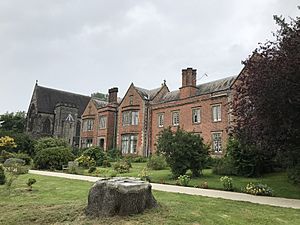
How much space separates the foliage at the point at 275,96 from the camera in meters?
11.2

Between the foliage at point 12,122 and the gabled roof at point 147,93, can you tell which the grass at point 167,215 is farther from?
the foliage at point 12,122

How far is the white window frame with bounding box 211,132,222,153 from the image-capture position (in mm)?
29656

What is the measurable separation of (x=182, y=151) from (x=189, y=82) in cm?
1733

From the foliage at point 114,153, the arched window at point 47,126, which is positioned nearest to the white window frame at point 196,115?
the foliage at point 114,153

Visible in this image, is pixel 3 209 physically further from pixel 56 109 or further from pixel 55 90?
pixel 55 90

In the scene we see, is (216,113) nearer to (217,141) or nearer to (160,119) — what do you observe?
(217,141)

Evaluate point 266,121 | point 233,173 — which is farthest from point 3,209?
point 233,173

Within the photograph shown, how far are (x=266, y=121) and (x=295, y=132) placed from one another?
1.19 m

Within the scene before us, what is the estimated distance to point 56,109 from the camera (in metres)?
58.2

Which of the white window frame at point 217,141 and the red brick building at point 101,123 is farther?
the red brick building at point 101,123

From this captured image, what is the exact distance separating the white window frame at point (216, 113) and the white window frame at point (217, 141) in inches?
55.4

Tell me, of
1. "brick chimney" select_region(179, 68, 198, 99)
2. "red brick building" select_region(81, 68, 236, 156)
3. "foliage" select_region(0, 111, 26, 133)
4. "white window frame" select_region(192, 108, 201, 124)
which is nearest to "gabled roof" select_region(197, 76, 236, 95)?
"red brick building" select_region(81, 68, 236, 156)

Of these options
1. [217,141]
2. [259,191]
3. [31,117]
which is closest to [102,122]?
[217,141]

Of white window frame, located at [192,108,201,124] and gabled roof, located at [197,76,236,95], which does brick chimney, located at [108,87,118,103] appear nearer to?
gabled roof, located at [197,76,236,95]
